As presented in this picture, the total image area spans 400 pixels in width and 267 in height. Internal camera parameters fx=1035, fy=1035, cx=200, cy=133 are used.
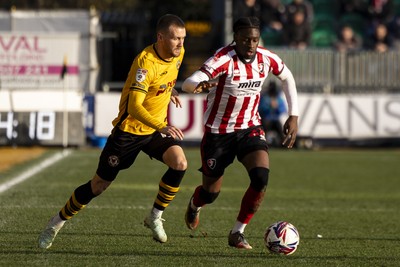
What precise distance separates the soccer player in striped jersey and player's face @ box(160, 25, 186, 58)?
0.27m

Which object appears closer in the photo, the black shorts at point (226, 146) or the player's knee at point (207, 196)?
the black shorts at point (226, 146)

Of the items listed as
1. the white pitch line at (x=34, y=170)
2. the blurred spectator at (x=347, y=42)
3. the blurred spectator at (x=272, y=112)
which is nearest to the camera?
the white pitch line at (x=34, y=170)

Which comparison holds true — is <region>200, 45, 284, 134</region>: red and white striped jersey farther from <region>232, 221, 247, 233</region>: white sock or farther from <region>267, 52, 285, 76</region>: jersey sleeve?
<region>232, 221, 247, 233</region>: white sock

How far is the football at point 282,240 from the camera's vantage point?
8.48 m

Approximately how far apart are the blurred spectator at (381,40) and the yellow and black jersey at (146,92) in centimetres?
1908

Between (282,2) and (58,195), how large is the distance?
17.0 meters

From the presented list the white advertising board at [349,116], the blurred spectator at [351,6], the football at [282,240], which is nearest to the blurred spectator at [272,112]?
the white advertising board at [349,116]

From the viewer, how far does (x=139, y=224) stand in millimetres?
10555

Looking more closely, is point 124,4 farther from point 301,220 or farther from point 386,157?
point 301,220

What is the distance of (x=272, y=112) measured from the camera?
966 inches

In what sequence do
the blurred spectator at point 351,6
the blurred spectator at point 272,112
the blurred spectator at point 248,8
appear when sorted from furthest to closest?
the blurred spectator at point 351,6, the blurred spectator at point 248,8, the blurred spectator at point 272,112

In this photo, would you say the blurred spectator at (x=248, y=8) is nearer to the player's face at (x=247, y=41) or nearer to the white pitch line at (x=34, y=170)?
the white pitch line at (x=34, y=170)

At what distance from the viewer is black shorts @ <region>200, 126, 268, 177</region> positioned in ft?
30.2

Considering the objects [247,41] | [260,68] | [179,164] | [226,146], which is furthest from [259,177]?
[247,41]
